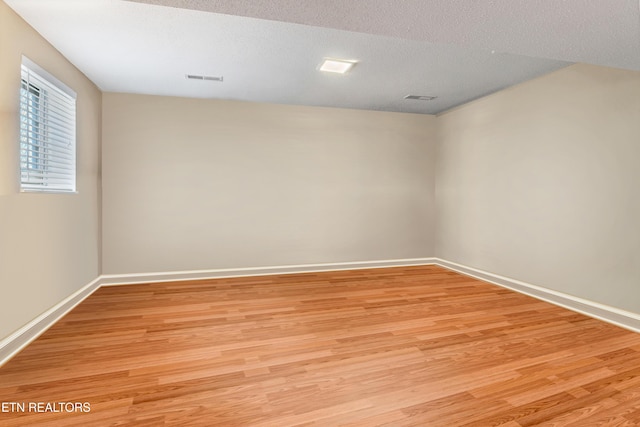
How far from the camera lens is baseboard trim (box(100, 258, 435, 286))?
436 centimetres

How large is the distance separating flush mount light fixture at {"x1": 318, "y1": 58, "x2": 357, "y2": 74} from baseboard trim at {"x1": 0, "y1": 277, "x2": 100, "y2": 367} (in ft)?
11.0

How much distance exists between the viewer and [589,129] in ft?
10.8

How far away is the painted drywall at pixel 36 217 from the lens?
231cm

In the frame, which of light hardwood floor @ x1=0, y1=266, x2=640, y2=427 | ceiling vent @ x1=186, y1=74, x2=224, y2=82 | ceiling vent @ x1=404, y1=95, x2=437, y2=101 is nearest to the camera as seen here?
light hardwood floor @ x1=0, y1=266, x2=640, y2=427

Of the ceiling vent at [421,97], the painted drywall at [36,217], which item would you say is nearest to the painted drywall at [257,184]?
the painted drywall at [36,217]

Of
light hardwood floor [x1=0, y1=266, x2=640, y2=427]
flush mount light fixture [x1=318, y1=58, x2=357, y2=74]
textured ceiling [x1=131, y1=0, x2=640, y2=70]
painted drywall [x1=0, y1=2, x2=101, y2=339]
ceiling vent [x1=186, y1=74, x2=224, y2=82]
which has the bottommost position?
light hardwood floor [x1=0, y1=266, x2=640, y2=427]

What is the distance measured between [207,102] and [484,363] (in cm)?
435

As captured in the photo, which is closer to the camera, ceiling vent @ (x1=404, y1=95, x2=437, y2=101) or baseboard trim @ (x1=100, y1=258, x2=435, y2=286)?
baseboard trim @ (x1=100, y1=258, x2=435, y2=286)

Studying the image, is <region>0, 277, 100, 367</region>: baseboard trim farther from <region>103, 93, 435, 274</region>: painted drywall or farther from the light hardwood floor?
<region>103, 93, 435, 274</region>: painted drywall

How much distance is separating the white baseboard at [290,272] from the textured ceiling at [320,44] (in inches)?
85.6

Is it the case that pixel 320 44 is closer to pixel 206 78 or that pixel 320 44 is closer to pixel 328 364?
pixel 206 78

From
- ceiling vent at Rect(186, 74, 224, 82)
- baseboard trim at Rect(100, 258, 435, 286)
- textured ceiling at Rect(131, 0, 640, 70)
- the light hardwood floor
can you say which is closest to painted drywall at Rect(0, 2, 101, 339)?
the light hardwood floor

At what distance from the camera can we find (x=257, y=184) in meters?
4.84

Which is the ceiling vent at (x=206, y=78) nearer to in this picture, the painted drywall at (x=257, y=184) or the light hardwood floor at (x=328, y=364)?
the painted drywall at (x=257, y=184)
